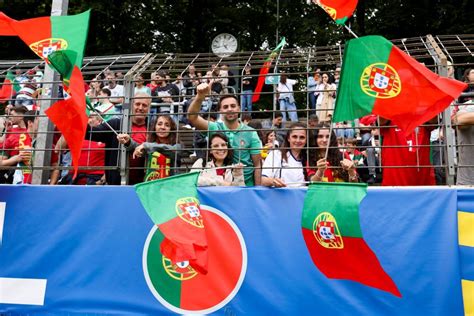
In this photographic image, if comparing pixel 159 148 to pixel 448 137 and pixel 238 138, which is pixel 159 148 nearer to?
pixel 238 138

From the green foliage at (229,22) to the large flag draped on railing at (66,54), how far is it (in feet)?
38.7

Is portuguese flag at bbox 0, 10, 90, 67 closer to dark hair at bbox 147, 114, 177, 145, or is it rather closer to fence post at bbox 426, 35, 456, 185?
dark hair at bbox 147, 114, 177, 145

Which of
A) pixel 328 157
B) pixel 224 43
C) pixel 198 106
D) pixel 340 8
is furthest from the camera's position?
pixel 224 43

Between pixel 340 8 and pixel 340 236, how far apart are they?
2.12 meters

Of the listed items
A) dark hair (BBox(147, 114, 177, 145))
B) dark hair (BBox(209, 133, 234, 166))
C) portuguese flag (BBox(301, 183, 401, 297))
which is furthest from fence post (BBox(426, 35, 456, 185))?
dark hair (BBox(147, 114, 177, 145))

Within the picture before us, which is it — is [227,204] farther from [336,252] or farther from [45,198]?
[45,198]

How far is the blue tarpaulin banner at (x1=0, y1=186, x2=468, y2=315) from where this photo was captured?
4047mm

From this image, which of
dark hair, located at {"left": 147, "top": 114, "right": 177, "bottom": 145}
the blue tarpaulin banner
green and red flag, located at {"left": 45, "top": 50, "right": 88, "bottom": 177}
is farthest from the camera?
dark hair, located at {"left": 147, "top": 114, "right": 177, "bottom": 145}

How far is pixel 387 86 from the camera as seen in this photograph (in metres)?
4.01

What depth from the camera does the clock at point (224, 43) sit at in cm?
1697

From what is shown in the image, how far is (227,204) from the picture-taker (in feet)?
14.9

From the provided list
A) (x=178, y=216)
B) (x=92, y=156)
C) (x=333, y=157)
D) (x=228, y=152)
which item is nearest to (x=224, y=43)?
(x=92, y=156)

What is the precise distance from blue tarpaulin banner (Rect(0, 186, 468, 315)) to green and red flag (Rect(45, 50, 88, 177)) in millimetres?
579

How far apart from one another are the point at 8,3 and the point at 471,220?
15858 millimetres
